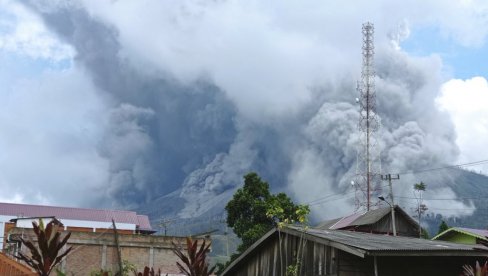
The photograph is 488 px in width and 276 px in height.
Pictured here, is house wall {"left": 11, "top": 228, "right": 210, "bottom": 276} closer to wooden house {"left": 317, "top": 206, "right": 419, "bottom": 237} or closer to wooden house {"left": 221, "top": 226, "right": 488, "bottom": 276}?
wooden house {"left": 317, "top": 206, "right": 419, "bottom": 237}

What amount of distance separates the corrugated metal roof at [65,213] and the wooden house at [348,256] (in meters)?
58.5

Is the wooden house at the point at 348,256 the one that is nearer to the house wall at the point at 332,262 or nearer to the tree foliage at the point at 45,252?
the house wall at the point at 332,262

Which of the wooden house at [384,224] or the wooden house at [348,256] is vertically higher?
the wooden house at [384,224]

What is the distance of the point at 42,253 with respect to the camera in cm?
647

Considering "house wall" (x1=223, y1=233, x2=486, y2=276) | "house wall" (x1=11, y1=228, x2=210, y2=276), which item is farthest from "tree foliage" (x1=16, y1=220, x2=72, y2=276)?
"house wall" (x1=11, y1=228, x2=210, y2=276)

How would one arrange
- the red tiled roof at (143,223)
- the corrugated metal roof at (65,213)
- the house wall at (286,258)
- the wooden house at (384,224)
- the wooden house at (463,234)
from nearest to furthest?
the house wall at (286,258) → the wooden house at (463,234) → the wooden house at (384,224) → the corrugated metal roof at (65,213) → the red tiled roof at (143,223)

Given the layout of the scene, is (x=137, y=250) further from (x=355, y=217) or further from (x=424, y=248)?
(x=424, y=248)

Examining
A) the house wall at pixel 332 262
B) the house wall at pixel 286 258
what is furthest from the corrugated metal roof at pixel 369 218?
the house wall at pixel 332 262

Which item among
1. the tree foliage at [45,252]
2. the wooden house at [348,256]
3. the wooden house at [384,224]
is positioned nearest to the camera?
the tree foliage at [45,252]

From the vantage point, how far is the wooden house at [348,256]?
14.2 m

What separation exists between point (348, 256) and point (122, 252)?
27.7 meters

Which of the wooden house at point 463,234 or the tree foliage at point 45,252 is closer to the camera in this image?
the tree foliage at point 45,252

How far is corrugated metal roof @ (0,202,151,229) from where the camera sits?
241ft

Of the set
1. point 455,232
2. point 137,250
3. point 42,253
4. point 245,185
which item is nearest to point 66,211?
point 245,185
